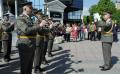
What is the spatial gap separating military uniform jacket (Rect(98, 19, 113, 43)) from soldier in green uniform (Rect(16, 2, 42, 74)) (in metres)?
3.73

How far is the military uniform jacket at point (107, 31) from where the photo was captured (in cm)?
1037

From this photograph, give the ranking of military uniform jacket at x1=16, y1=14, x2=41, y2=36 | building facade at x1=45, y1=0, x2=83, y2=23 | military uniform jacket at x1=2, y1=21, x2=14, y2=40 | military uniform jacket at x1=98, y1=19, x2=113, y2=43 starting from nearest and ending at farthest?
1. military uniform jacket at x1=16, y1=14, x2=41, y2=36
2. military uniform jacket at x1=98, y1=19, x2=113, y2=43
3. military uniform jacket at x1=2, y1=21, x2=14, y2=40
4. building facade at x1=45, y1=0, x2=83, y2=23

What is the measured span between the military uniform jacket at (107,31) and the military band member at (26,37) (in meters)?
3.73

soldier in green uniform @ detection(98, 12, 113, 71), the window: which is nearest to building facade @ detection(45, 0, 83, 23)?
the window

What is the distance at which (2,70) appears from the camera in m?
10.1

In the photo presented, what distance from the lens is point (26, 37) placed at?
281 inches

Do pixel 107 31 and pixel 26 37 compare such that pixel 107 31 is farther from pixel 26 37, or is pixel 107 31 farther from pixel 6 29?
pixel 26 37

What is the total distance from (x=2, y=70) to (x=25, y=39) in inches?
132

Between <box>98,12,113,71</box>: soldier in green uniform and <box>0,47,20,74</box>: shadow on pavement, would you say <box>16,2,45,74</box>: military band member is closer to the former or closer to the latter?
<box>0,47,20,74</box>: shadow on pavement

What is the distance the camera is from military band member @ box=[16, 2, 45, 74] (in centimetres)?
692

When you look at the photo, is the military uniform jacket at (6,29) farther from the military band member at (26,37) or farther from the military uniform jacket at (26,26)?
the military uniform jacket at (26,26)

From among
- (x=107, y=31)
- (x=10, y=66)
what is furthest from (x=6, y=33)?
(x=107, y=31)

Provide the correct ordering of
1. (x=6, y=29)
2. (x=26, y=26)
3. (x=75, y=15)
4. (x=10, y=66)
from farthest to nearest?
(x=75, y=15) < (x=6, y=29) < (x=10, y=66) < (x=26, y=26)

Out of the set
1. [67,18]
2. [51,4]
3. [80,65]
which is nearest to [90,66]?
[80,65]
